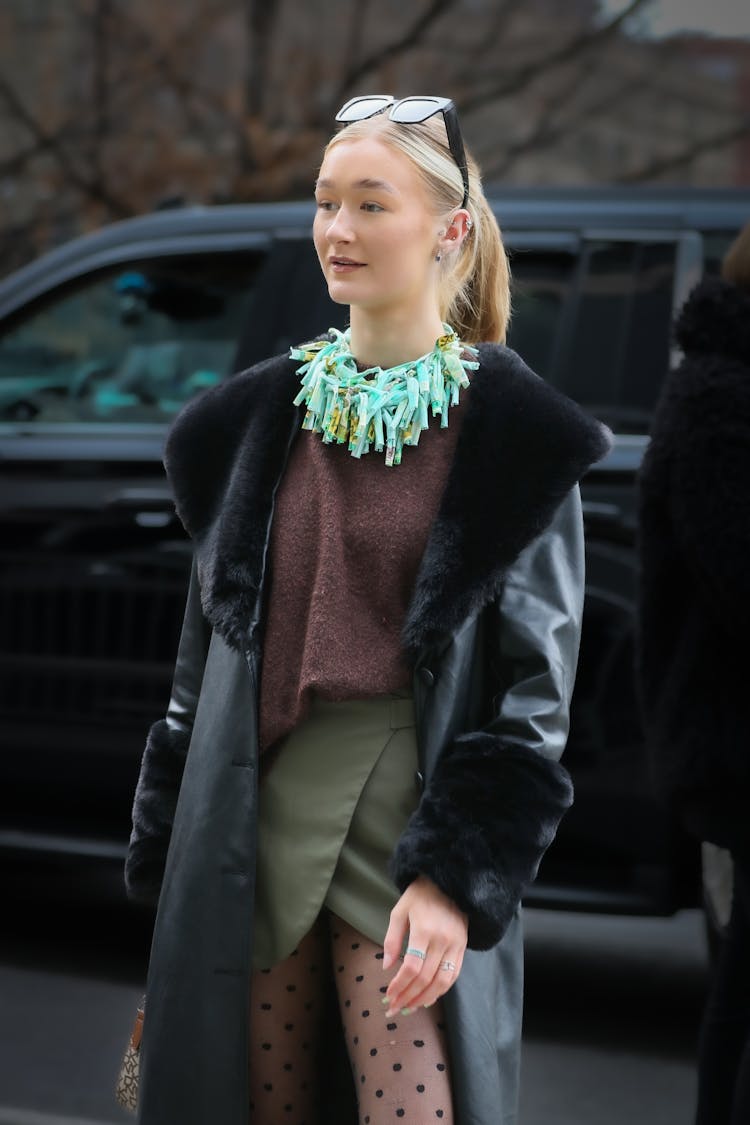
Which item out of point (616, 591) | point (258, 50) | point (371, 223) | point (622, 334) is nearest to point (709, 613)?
point (371, 223)

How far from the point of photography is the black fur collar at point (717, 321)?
2713 millimetres

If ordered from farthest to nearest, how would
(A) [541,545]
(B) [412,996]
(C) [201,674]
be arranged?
(C) [201,674], (A) [541,545], (B) [412,996]

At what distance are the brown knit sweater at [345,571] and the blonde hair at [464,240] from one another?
0.20 metres

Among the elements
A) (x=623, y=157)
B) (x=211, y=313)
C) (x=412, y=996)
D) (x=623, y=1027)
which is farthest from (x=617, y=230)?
(x=623, y=157)

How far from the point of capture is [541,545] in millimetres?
2199

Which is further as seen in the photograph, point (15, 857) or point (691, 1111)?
point (15, 857)

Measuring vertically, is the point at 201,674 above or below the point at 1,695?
above

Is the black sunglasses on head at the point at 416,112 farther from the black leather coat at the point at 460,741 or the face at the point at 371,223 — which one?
the black leather coat at the point at 460,741

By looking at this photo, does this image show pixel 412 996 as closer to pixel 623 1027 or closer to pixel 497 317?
pixel 497 317

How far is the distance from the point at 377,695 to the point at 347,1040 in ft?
1.39

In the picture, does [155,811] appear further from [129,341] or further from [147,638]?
[129,341]

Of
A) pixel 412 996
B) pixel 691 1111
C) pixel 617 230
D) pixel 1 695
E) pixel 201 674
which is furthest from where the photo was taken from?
pixel 1 695

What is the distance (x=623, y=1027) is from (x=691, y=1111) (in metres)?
0.62

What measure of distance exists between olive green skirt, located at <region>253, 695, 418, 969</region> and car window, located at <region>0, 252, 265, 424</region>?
280 centimetres
